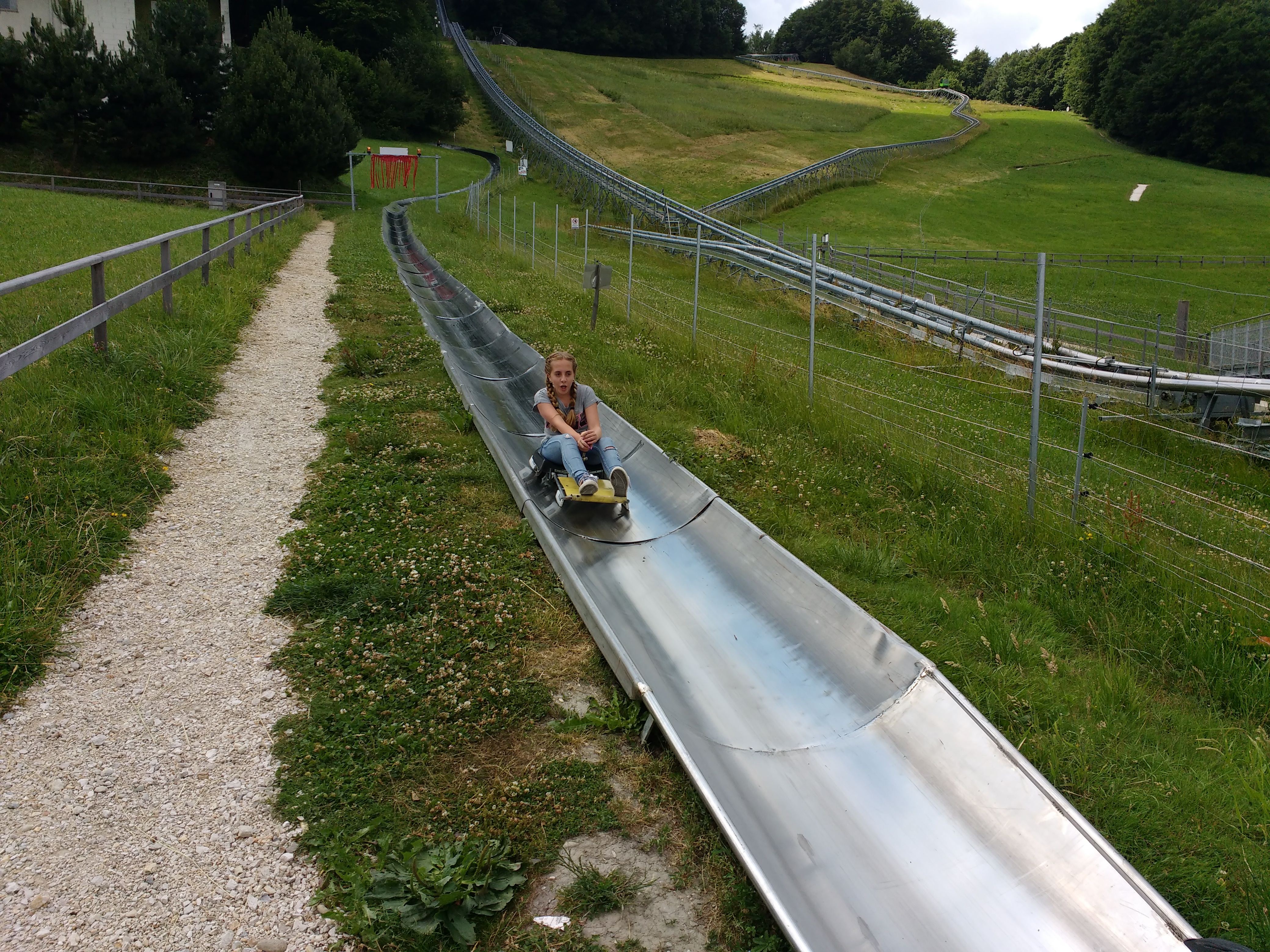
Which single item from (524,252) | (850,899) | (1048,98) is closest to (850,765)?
(850,899)

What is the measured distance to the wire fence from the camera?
5.39m

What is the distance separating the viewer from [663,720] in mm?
3922

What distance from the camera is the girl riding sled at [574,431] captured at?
664 cm

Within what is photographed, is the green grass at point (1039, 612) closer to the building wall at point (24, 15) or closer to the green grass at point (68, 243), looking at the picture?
the green grass at point (68, 243)

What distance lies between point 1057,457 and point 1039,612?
15.4 feet

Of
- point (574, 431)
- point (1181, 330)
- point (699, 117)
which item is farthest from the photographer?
point (699, 117)

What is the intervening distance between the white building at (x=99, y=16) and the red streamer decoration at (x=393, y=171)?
28.4 ft

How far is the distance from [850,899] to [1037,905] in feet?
2.15

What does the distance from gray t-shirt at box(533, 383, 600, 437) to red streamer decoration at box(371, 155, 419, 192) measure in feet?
136

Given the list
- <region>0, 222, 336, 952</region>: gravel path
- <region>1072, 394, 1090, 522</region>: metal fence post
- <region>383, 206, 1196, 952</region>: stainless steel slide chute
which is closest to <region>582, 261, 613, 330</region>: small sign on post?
<region>383, 206, 1196, 952</region>: stainless steel slide chute

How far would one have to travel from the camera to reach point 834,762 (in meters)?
4.04

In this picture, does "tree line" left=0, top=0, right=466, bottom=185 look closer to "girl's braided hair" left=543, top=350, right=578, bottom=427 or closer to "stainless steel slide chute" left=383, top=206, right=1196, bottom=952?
"girl's braided hair" left=543, top=350, right=578, bottom=427

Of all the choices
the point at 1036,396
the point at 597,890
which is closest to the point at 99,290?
the point at 597,890

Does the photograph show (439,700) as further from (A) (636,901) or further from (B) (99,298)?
(B) (99,298)
